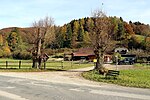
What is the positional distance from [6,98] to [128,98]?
237 inches

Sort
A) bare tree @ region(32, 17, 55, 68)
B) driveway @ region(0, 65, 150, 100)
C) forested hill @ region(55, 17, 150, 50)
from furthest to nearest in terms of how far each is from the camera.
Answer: forested hill @ region(55, 17, 150, 50)
bare tree @ region(32, 17, 55, 68)
driveway @ region(0, 65, 150, 100)

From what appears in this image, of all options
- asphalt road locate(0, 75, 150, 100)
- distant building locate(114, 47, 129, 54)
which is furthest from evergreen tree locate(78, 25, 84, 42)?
asphalt road locate(0, 75, 150, 100)

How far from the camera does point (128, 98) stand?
1522 centimetres

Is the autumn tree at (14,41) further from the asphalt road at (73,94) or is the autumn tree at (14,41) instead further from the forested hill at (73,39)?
the asphalt road at (73,94)

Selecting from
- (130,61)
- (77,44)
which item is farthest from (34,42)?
(77,44)

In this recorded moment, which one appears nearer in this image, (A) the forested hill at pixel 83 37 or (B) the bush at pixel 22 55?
(B) the bush at pixel 22 55

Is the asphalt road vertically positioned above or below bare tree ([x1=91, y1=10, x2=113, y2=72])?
below

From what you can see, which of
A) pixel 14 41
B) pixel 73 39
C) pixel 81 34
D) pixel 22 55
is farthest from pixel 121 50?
pixel 14 41

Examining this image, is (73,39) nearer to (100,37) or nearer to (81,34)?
(81,34)

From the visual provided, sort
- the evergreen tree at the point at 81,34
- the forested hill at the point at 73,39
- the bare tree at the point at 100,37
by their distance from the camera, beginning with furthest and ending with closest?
the evergreen tree at the point at 81,34 < the forested hill at the point at 73,39 < the bare tree at the point at 100,37

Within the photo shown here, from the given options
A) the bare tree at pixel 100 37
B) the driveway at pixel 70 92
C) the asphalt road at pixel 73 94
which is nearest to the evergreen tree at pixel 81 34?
the bare tree at pixel 100 37

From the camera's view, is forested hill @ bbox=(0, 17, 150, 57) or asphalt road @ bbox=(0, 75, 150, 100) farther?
forested hill @ bbox=(0, 17, 150, 57)

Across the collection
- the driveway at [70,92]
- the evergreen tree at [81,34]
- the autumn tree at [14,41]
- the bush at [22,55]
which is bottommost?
the driveway at [70,92]

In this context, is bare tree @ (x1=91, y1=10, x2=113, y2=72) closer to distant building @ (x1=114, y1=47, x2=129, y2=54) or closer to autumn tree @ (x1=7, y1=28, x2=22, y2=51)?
distant building @ (x1=114, y1=47, x2=129, y2=54)
